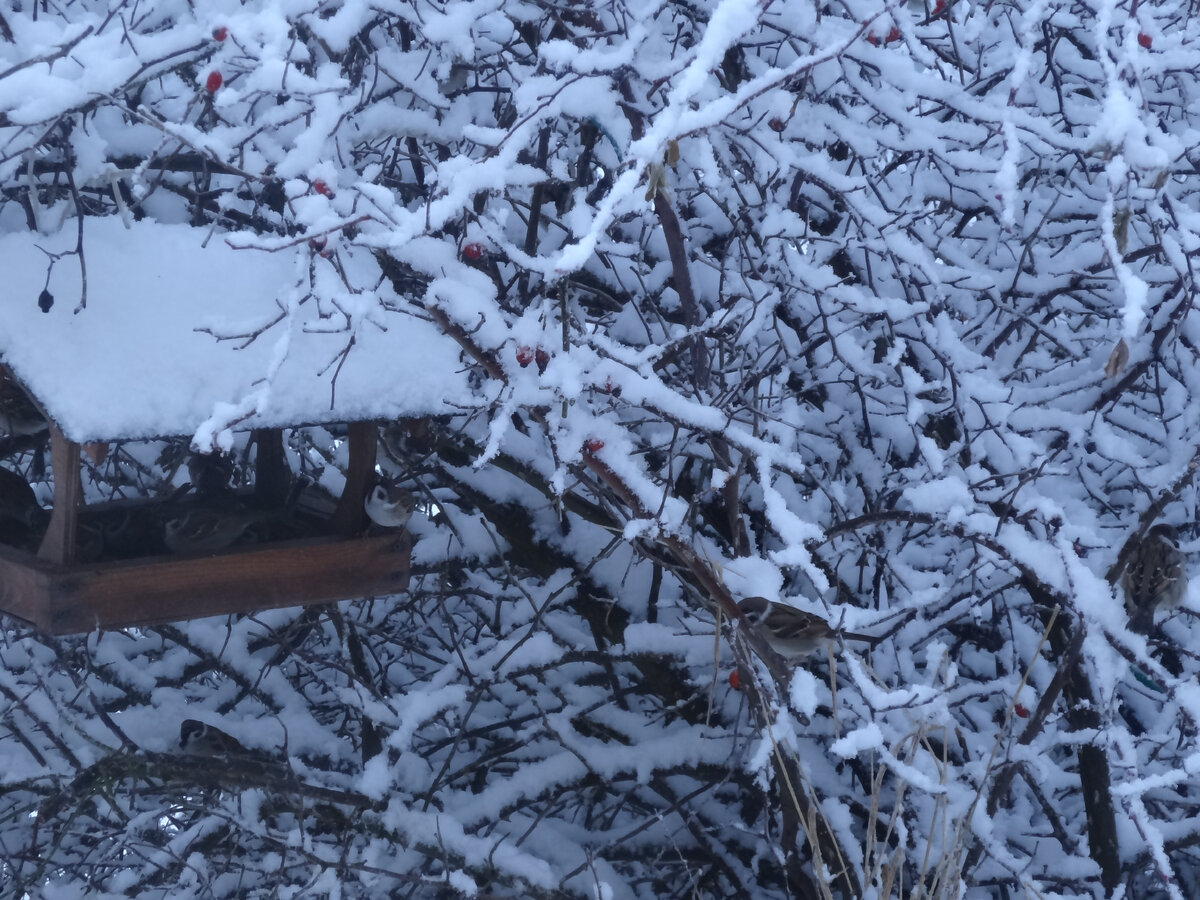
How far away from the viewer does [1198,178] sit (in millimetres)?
3152

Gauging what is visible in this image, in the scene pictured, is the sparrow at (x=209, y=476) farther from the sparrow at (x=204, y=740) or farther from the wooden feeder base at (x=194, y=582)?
the sparrow at (x=204, y=740)

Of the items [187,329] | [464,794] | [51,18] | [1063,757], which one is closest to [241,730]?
[464,794]

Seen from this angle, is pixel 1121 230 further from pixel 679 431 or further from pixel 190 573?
pixel 190 573

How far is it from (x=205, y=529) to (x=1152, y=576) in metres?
2.27

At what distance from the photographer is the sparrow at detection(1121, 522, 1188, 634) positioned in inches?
109

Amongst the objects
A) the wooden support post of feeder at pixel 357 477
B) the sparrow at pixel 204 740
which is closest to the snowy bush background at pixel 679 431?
the sparrow at pixel 204 740

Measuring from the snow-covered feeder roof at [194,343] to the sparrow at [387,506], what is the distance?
337mm

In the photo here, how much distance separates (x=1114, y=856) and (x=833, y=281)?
163 centimetres

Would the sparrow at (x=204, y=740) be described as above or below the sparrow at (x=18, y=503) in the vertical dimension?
below

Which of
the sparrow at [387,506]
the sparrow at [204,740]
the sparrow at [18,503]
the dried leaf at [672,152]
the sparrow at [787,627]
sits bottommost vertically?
the sparrow at [204,740]

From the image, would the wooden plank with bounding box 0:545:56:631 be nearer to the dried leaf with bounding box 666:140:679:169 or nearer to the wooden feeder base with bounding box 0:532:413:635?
the wooden feeder base with bounding box 0:532:413:635

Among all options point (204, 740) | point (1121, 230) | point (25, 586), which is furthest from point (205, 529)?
point (1121, 230)

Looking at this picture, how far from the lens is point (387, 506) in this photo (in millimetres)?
2535

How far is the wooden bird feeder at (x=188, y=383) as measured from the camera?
1.95 metres
